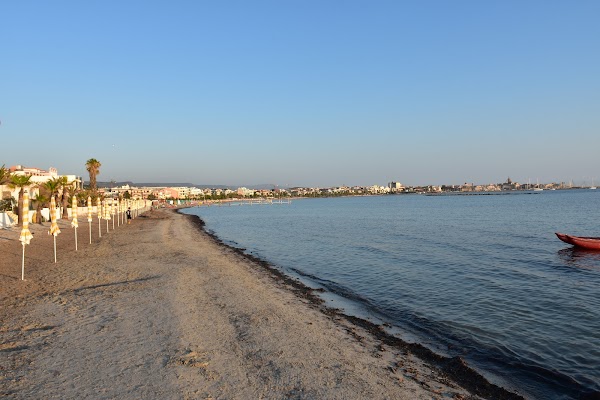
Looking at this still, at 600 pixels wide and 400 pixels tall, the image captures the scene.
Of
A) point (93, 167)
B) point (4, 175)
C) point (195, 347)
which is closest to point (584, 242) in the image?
point (195, 347)

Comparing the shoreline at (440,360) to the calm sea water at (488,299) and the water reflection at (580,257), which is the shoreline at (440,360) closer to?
the calm sea water at (488,299)

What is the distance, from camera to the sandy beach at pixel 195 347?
6.82 m

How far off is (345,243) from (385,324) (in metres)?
22.7

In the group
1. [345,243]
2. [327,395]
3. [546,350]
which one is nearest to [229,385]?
[327,395]

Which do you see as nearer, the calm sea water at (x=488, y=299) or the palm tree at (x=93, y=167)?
the calm sea water at (x=488, y=299)

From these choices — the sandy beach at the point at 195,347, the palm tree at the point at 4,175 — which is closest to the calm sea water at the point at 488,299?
the sandy beach at the point at 195,347

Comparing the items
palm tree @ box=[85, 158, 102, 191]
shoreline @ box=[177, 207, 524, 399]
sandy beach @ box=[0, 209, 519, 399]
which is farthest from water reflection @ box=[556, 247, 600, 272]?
palm tree @ box=[85, 158, 102, 191]

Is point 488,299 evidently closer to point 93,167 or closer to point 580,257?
point 580,257

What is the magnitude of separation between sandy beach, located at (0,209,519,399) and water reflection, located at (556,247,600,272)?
687 inches

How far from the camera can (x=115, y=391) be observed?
21.3 feet

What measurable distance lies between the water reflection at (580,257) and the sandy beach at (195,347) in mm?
17444

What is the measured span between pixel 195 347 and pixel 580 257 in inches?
1049

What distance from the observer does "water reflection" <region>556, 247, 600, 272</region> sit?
2280 cm

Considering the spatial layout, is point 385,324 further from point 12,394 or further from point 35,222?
point 35,222
